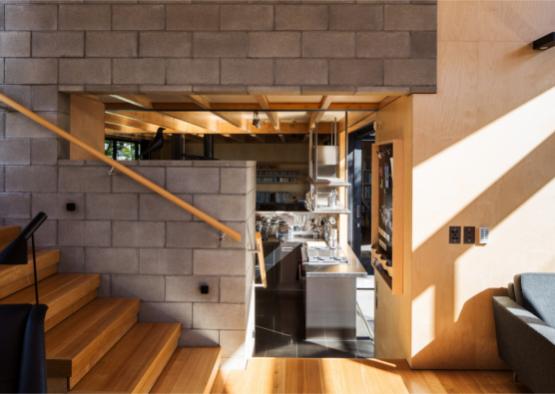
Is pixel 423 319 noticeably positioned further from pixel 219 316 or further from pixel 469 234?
pixel 219 316

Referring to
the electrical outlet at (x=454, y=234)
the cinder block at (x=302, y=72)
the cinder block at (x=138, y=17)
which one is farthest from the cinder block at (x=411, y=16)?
the cinder block at (x=138, y=17)

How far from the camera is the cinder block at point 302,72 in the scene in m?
3.90

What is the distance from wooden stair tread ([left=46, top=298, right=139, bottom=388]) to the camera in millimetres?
2725

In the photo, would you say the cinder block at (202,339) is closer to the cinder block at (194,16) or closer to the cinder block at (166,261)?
the cinder block at (166,261)

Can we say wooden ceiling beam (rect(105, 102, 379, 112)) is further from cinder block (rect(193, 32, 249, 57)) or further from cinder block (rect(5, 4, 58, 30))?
cinder block (rect(193, 32, 249, 57))

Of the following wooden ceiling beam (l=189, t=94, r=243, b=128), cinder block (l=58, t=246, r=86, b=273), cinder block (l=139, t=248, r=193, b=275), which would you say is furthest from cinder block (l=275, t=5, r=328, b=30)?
cinder block (l=58, t=246, r=86, b=273)

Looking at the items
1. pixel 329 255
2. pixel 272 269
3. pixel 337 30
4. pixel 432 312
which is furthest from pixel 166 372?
pixel 272 269

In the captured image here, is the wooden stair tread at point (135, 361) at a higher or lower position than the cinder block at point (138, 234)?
lower

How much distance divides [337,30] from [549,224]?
2200 millimetres

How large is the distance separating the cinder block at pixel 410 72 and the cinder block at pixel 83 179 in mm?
2270

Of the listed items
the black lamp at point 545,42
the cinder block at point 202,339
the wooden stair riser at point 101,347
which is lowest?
the cinder block at point 202,339

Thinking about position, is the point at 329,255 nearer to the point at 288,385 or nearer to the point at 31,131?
the point at 288,385

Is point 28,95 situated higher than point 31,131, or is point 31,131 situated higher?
point 28,95

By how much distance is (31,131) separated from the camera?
12.9 ft
